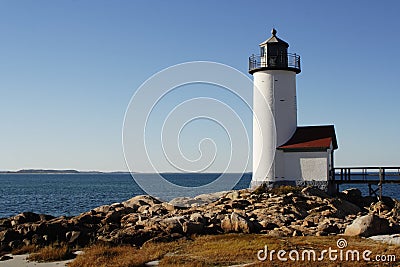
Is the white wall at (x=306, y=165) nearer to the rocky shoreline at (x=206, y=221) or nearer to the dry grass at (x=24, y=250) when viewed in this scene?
the rocky shoreline at (x=206, y=221)

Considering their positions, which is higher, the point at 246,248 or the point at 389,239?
the point at 389,239

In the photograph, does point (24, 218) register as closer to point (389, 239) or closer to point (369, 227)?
point (369, 227)

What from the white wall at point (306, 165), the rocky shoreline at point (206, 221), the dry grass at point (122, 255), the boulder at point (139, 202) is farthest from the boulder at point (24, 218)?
the white wall at point (306, 165)

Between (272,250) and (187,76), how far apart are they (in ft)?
37.9

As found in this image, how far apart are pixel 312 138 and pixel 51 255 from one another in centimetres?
1914

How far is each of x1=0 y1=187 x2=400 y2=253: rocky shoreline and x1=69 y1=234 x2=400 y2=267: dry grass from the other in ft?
3.82

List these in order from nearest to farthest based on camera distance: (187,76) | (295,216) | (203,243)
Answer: (203,243) < (295,216) < (187,76)

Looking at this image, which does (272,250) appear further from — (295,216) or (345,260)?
(295,216)

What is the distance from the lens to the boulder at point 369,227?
1702cm

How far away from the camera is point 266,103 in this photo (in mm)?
30719

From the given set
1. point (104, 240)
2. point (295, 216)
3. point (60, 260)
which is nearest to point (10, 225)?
point (104, 240)

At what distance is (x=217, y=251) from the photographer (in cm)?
1478

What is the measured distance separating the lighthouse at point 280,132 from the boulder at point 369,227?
39.2 feet

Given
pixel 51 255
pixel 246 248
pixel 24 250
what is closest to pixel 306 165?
pixel 246 248
